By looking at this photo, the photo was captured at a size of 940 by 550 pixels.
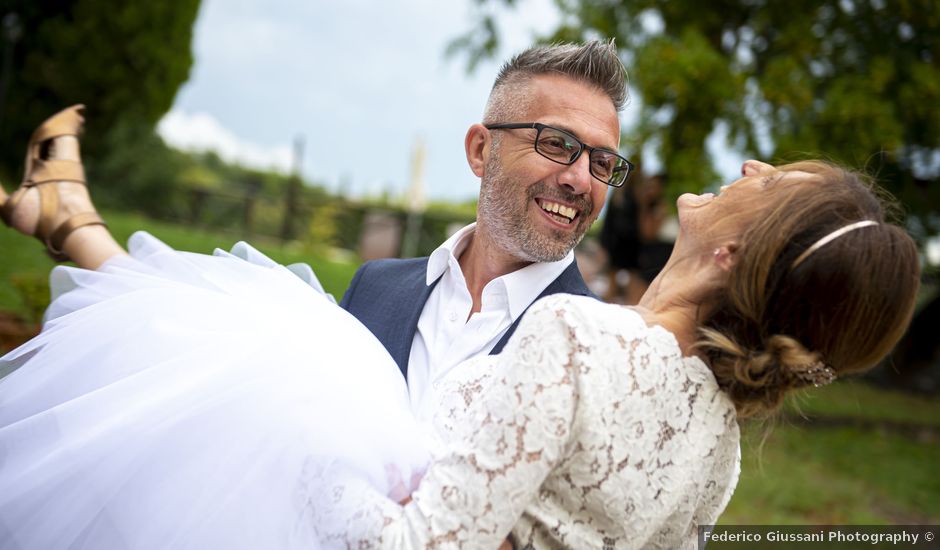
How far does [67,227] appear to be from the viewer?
2.98m

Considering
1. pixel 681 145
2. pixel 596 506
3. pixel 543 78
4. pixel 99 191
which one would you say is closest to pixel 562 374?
pixel 596 506

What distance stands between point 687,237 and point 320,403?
90cm

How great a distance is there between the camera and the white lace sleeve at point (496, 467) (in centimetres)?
149

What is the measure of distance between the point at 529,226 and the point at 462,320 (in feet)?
1.16

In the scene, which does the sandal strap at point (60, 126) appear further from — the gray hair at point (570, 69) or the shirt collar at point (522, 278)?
the gray hair at point (570, 69)

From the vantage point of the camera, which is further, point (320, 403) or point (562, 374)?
point (320, 403)

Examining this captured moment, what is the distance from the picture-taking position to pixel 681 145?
730 cm

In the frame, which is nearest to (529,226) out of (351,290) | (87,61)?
(351,290)

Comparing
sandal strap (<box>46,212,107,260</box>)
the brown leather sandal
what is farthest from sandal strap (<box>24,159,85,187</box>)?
sandal strap (<box>46,212,107,260</box>)

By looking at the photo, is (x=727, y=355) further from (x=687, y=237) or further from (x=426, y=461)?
(x=426, y=461)

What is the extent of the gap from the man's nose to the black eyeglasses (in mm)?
12

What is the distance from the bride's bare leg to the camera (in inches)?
113

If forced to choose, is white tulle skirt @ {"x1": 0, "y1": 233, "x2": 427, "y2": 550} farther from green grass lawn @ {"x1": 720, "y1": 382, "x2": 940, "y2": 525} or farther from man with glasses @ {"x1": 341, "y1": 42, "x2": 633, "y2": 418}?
green grass lawn @ {"x1": 720, "y1": 382, "x2": 940, "y2": 525}

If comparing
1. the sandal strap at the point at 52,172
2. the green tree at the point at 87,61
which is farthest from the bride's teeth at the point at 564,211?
the green tree at the point at 87,61
